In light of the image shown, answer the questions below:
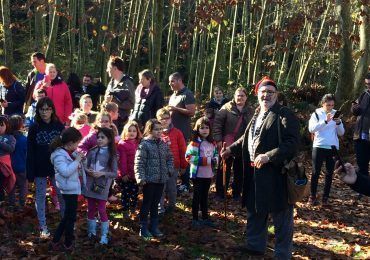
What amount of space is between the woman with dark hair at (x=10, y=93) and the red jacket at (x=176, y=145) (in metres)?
2.91

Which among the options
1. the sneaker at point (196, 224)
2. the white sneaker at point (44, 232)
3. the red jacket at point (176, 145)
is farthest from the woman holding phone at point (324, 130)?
the white sneaker at point (44, 232)

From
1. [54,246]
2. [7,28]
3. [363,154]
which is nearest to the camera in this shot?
[54,246]

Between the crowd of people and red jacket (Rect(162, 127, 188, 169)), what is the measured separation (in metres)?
0.02

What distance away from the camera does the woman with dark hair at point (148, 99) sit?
28.3 feet

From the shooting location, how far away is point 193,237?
7.25 metres

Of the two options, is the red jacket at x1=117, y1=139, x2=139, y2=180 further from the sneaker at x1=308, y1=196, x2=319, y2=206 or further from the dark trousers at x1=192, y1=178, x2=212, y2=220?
the sneaker at x1=308, y1=196, x2=319, y2=206

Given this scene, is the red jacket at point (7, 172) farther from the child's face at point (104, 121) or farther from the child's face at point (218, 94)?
the child's face at point (218, 94)

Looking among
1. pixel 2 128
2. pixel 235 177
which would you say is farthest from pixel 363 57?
pixel 2 128

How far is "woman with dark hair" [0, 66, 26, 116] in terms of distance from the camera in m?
8.91

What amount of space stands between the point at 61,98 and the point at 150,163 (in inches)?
105

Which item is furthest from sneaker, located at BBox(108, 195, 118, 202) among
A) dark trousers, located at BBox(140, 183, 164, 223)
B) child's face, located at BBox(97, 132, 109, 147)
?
child's face, located at BBox(97, 132, 109, 147)

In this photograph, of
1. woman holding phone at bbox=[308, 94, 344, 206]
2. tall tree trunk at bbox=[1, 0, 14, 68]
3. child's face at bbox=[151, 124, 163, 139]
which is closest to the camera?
child's face at bbox=[151, 124, 163, 139]

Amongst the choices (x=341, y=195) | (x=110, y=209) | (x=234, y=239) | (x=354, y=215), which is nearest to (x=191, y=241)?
(x=234, y=239)

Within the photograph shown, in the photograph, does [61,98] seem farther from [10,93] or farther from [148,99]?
[148,99]
